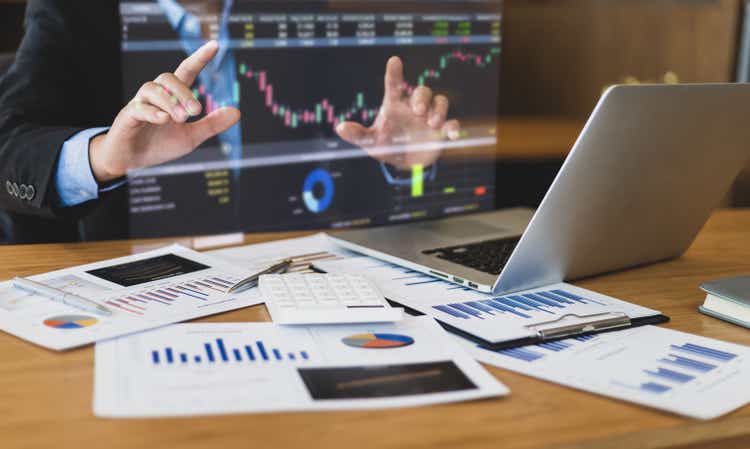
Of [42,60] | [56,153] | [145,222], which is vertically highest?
[42,60]

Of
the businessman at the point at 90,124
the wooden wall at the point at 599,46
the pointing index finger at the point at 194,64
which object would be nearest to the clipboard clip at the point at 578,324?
the businessman at the point at 90,124

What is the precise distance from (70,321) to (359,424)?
352 mm

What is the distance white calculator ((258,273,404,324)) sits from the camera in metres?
0.80

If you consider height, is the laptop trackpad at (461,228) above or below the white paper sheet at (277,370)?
above

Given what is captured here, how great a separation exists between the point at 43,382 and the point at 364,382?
0.26 meters

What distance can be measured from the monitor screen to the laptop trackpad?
1.71 ft

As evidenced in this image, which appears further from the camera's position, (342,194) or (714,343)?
(342,194)

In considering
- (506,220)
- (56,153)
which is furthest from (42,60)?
(506,220)

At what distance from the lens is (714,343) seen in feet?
2.66

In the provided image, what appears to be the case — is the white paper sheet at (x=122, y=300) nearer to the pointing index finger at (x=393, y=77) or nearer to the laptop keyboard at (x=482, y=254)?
the laptop keyboard at (x=482, y=254)

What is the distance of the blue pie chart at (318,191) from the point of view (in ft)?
5.72

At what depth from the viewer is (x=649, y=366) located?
0.74 metres

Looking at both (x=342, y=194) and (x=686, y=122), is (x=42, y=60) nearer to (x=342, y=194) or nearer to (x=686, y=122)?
(x=342, y=194)

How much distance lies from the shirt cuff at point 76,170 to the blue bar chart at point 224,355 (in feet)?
2.26
